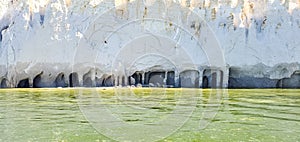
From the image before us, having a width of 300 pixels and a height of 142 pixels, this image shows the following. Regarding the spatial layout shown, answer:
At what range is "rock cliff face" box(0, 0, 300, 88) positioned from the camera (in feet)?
70.3

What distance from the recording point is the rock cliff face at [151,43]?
2144cm

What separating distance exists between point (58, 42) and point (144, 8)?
4841mm

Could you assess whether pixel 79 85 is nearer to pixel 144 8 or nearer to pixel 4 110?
pixel 144 8

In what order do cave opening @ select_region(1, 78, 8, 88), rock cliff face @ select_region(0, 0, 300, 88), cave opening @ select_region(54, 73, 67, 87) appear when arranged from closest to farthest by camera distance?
rock cliff face @ select_region(0, 0, 300, 88) → cave opening @ select_region(1, 78, 8, 88) → cave opening @ select_region(54, 73, 67, 87)

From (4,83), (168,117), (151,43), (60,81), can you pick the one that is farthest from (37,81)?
(168,117)

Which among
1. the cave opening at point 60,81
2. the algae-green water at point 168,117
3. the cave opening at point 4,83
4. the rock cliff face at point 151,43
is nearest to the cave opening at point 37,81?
the rock cliff face at point 151,43

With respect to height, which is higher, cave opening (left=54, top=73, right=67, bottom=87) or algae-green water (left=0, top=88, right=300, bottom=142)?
cave opening (left=54, top=73, right=67, bottom=87)

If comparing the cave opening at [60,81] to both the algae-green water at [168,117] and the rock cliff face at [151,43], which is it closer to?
the rock cliff face at [151,43]

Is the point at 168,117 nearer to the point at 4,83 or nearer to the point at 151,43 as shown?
the point at 151,43

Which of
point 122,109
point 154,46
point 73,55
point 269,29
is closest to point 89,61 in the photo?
point 73,55

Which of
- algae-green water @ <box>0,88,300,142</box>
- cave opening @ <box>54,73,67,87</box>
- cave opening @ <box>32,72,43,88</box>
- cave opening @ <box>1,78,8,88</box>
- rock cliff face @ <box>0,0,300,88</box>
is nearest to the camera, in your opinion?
algae-green water @ <box>0,88,300,142</box>

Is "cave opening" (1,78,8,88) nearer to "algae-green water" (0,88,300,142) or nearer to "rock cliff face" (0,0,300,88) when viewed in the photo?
"rock cliff face" (0,0,300,88)

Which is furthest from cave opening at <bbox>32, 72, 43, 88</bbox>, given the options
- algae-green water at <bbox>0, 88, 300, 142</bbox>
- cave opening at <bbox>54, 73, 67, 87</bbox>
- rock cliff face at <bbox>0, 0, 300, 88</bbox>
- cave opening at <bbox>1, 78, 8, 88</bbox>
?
algae-green water at <bbox>0, 88, 300, 142</bbox>

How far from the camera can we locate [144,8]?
22.5 meters
